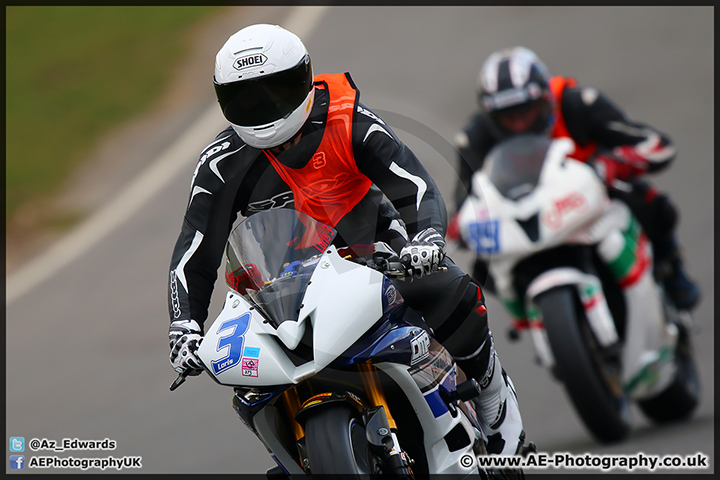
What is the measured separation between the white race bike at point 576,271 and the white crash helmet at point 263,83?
2.49 metres

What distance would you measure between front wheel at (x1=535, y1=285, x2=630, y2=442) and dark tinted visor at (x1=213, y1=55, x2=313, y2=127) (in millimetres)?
2509

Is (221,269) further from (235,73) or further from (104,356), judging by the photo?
(104,356)

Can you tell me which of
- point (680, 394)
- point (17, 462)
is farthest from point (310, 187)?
point (17, 462)

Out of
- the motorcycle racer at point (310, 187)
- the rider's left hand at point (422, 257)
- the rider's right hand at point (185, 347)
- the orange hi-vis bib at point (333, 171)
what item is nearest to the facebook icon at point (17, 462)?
the motorcycle racer at point (310, 187)

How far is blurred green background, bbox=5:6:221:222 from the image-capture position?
48.0ft

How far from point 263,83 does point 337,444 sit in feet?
4.76

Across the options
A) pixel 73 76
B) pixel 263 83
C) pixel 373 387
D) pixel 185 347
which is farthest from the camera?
pixel 73 76

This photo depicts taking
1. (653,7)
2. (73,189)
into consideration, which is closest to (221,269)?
(73,189)

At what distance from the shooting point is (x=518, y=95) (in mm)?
6988

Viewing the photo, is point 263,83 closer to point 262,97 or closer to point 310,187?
point 262,97

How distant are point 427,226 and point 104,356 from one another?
6.47 m

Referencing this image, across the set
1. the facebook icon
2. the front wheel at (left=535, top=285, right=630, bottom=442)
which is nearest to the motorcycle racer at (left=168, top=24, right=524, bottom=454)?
the front wheel at (left=535, top=285, right=630, bottom=442)

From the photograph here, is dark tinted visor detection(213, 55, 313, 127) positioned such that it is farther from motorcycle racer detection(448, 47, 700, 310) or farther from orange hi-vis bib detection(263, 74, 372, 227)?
motorcycle racer detection(448, 47, 700, 310)

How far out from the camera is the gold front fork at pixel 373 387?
383 cm
